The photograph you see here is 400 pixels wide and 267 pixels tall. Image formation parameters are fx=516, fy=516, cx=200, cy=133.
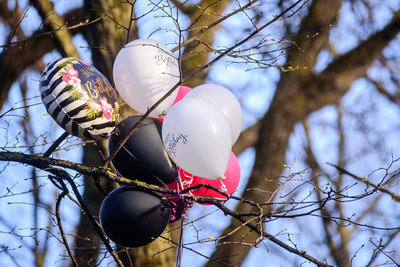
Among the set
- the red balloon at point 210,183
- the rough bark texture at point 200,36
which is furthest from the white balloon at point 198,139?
the rough bark texture at point 200,36

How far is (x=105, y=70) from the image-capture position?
4.11 m

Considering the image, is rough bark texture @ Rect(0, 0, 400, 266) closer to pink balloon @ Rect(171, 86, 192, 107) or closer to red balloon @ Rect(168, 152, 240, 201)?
pink balloon @ Rect(171, 86, 192, 107)

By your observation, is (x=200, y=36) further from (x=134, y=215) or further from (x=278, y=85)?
(x=134, y=215)

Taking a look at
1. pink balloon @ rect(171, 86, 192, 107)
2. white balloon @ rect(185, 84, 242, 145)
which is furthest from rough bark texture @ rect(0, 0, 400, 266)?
white balloon @ rect(185, 84, 242, 145)

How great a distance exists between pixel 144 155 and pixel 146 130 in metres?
0.14

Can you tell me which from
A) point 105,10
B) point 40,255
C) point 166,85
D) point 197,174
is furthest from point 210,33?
point 40,255

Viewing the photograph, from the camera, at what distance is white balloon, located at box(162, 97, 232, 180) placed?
252 cm

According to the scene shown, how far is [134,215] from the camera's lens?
2.62 metres

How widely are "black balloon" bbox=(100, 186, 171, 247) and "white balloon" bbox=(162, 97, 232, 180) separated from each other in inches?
10.5

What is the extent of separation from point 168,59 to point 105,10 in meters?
1.55

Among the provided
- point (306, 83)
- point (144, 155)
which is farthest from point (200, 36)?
point (144, 155)

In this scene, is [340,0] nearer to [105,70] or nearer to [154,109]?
[105,70]

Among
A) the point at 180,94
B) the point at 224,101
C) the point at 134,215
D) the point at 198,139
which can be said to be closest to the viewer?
the point at 198,139

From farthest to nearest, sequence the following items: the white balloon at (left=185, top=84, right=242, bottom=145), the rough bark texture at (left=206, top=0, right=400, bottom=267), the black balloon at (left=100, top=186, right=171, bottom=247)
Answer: the rough bark texture at (left=206, top=0, right=400, bottom=267), the white balloon at (left=185, top=84, right=242, bottom=145), the black balloon at (left=100, top=186, right=171, bottom=247)
